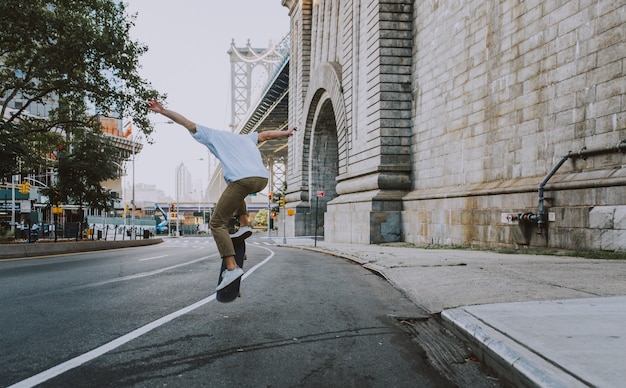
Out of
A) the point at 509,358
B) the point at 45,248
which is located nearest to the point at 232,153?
the point at 509,358

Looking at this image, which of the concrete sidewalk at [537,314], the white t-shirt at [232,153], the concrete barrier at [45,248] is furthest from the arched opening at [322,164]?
the white t-shirt at [232,153]

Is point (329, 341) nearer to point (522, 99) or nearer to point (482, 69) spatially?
point (522, 99)

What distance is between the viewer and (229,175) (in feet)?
17.3

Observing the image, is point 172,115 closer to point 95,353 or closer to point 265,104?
point 95,353

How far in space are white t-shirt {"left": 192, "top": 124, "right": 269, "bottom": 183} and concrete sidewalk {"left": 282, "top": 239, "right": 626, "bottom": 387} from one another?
2565mm

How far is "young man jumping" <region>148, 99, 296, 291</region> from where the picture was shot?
17.2 ft

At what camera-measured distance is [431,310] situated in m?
5.55

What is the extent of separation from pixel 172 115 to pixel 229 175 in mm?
855

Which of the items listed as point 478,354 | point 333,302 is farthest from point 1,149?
point 478,354

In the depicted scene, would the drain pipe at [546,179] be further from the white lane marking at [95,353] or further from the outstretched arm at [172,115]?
the white lane marking at [95,353]

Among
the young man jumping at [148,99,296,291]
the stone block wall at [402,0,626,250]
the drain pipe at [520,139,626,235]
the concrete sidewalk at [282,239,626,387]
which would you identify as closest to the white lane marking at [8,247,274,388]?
the young man jumping at [148,99,296,291]

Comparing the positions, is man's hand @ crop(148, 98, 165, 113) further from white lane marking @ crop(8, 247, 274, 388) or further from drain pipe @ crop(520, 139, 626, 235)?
drain pipe @ crop(520, 139, 626, 235)

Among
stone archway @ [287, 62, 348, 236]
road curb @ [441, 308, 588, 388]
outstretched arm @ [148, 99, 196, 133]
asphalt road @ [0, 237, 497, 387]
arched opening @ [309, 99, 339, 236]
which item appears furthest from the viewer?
arched opening @ [309, 99, 339, 236]

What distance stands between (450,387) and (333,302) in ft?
9.97
